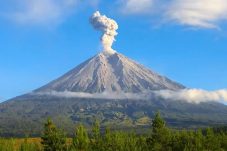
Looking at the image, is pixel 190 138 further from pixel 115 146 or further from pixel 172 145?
pixel 115 146

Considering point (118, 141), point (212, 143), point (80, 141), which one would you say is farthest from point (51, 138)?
point (212, 143)

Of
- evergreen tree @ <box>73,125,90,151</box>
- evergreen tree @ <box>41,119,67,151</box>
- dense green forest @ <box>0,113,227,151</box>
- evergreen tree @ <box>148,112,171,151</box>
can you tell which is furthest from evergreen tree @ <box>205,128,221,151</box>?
evergreen tree @ <box>41,119,67,151</box>

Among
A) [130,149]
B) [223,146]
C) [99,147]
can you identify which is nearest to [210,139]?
[223,146]

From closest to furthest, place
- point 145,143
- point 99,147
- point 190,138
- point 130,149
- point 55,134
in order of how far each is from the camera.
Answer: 1. point 55,134
2. point 99,147
3. point 130,149
4. point 145,143
5. point 190,138

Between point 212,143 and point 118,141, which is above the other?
point 118,141

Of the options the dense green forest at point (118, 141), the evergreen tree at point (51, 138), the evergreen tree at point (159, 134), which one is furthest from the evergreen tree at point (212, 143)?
the evergreen tree at point (51, 138)

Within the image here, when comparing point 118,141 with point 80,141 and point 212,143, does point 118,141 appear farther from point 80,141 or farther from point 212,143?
point 212,143

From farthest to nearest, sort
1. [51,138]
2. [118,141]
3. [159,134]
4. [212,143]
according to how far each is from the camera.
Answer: [212,143]
[159,134]
[118,141]
[51,138]

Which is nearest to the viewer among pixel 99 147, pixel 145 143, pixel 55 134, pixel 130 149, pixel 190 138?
pixel 55 134

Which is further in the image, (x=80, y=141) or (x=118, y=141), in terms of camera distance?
(x=118, y=141)

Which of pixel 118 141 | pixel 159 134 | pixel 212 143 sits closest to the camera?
pixel 118 141

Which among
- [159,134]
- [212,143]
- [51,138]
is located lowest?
[212,143]
